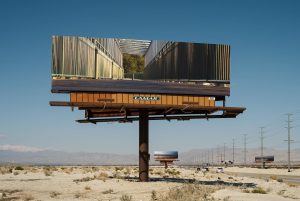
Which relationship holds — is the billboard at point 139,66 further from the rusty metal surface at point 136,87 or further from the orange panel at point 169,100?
the orange panel at point 169,100

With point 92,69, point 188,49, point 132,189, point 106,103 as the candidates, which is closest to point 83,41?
point 92,69

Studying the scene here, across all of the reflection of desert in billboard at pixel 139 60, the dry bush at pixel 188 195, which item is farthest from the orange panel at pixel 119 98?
the dry bush at pixel 188 195

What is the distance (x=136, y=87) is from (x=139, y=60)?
2872 millimetres

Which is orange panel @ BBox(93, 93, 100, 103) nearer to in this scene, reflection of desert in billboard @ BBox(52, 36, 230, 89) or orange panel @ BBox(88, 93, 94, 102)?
orange panel @ BBox(88, 93, 94, 102)

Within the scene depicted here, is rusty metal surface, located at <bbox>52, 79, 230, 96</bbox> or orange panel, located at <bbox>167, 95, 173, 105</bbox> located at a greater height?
rusty metal surface, located at <bbox>52, 79, 230, 96</bbox>

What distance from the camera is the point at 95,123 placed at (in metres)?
34.2

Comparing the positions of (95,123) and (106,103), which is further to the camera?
(95,123)

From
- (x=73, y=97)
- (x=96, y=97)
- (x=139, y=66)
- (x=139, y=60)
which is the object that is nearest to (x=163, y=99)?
(x=139, y=66)

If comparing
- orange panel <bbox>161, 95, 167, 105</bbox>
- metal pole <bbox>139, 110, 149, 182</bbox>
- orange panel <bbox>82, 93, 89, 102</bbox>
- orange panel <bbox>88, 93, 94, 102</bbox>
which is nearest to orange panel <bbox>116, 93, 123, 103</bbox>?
orange panel <bbox>88, 93, 94, 102</bbox>

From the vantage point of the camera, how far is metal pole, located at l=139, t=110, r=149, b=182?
100ft

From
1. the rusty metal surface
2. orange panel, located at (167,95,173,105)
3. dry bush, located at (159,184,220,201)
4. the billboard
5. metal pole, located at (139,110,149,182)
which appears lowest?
dry bush, located at (159,184,220,201)

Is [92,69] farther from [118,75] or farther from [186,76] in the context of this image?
[186,76]

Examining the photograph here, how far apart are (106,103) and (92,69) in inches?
95.1

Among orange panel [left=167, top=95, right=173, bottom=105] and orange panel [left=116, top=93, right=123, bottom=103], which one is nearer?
orange panel [left=116, top=93, right=123, bottom=103]
